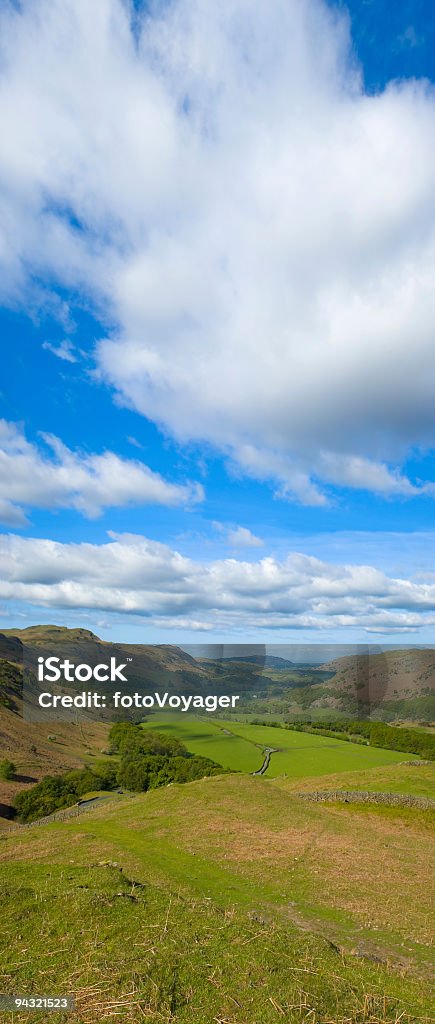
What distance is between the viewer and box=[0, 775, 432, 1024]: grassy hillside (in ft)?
31.3

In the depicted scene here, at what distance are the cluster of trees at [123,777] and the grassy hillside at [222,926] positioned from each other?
61.0 m

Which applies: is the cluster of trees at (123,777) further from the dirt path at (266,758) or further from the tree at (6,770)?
the tree at (6,770)

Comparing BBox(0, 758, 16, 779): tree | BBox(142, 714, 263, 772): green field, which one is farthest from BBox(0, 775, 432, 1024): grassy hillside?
BBox(142, 714, 263, 772): green field

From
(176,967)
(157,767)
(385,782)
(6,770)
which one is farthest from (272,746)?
(176,967)

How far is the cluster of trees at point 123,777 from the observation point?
90062 millimetres

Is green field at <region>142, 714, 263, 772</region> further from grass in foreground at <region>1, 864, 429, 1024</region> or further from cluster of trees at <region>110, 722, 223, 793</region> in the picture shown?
grass in foreground at <region>1, 864, 429, 1024</region>

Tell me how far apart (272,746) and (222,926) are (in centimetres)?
13465

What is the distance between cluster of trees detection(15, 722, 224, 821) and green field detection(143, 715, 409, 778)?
A: 29.7ft

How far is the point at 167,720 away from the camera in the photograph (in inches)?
7131

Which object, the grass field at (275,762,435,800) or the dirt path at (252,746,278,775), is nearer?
the grass field at (275,762,435,800)


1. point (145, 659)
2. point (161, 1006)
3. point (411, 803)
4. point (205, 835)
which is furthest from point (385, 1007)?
point (145, 659)

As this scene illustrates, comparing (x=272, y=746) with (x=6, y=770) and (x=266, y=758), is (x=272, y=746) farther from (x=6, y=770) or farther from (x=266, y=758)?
(x=6, y=770)

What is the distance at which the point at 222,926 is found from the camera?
1370 cm

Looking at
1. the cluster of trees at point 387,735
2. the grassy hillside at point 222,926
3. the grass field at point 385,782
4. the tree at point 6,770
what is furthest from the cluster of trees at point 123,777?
the cluster of trees at point 387,735
